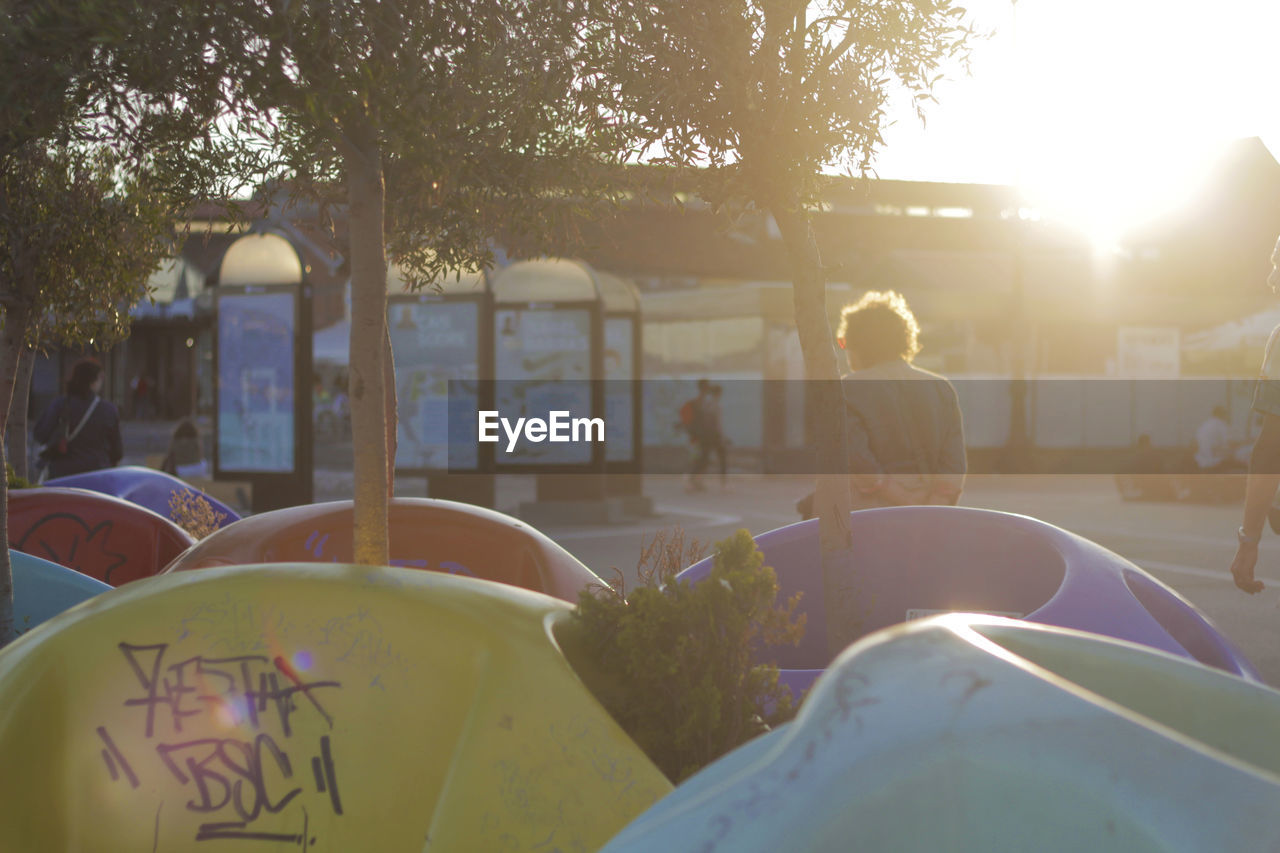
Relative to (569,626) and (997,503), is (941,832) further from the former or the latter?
(997,503)

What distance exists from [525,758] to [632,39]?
2.24m

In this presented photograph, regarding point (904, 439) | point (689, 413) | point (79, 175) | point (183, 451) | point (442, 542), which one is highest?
point (79, 175)

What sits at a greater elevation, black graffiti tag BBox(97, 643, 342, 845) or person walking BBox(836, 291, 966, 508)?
person walking BBox(836, 291, 966, 508)

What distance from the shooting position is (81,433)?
9.34m

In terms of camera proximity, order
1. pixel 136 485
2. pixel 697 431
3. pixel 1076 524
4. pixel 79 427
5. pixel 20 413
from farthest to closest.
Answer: pixel 697 431
pixel 1076 524
pixel 79 427
pixel 136 485
pixel 20 413

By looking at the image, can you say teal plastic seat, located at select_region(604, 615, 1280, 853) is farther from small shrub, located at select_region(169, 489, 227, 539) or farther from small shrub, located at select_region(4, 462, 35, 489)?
small shrub, located at select_region(4, 462, 35, 489)

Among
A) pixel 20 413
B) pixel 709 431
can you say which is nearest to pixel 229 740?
pixel 20 413

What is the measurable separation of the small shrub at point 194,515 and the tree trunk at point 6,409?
1597 millimetres

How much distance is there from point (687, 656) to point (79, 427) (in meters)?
8.08

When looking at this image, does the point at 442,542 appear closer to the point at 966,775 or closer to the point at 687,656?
the point at 687,656

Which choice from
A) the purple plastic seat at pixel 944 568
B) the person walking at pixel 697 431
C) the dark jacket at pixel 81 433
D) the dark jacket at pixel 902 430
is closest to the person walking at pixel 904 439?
the dark jacket at pixel 902 430

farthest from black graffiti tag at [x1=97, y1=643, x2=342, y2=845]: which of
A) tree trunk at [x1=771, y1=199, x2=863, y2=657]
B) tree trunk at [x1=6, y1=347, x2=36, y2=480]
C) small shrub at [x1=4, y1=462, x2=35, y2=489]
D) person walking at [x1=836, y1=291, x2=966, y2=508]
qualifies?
small shrub at [x1=4, y1=462, x2=35, y2=489]

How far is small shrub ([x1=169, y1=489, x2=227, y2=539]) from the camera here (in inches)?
271

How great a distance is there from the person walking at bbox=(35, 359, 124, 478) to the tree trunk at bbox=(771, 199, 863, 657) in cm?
697
